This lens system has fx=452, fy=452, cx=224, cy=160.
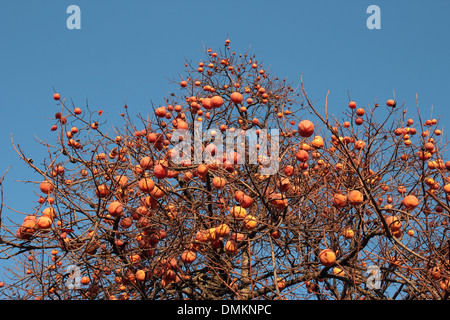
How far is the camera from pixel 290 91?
10.2 meters

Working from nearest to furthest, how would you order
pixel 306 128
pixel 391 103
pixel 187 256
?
pixel 306 128, pixel 187 256, pixel 391 103

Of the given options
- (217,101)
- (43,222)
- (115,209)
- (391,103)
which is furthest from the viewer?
(391,103)

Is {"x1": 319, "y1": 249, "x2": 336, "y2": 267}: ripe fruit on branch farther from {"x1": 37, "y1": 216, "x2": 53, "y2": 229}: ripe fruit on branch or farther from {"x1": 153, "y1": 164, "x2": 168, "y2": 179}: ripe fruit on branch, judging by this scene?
{"x1": 37, "y1": 216, "x2": 53, "y2": 229}: ripe fruit on branch

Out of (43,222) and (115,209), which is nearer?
(43,222)

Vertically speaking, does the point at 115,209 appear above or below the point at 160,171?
below

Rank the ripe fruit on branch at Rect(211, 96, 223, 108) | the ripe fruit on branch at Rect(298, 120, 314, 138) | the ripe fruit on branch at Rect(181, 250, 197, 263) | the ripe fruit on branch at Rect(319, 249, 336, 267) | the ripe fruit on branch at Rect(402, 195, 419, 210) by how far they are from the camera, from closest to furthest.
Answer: the ripe fruit on branch at Rect(298, 120, 314, 138) → the ripe fruit on branch at Rect(319, 249, 336, 267) → the ripe fruit on branch at Rect(402, 195, 419, 210) → the ripe fruit on branch at Rect(181, 250, 197, 263) → the ripe fruit on branch at Rect(211, 96, 223, 108)

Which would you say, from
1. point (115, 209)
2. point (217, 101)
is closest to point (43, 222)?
point (115, 209)

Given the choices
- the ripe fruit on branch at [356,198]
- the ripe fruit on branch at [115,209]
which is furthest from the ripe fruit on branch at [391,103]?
the ripe fruit on branch at [115,209]

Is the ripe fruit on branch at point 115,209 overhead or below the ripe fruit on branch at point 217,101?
below

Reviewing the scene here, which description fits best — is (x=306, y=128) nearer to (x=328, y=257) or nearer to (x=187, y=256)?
(x=328, y=257)

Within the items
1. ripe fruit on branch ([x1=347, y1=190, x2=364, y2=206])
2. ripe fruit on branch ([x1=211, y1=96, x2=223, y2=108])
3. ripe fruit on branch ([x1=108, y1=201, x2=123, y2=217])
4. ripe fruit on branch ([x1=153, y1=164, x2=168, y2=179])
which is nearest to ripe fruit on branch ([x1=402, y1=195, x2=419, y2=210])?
ripe fruit on branch ([x1=347, y1=190, x2=364, y2=206])

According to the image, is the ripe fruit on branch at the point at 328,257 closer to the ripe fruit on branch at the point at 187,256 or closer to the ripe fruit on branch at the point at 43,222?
the ripe fruit on branch at the point at 187,256

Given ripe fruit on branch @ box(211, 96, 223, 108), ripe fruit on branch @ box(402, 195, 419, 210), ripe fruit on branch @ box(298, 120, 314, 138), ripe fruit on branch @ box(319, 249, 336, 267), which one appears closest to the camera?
ripe fruit on branch @ box(298, 120, 314, 138)
